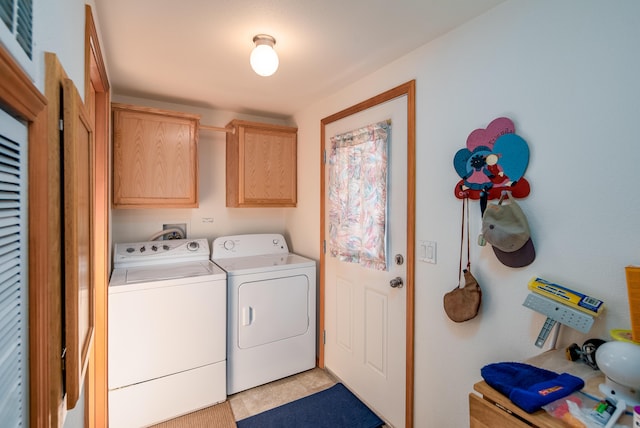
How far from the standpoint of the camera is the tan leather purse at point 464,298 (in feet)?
4.79

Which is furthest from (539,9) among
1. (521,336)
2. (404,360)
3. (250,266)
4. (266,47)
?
(250,266)

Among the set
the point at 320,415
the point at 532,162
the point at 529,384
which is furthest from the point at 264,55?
the point at 320,415

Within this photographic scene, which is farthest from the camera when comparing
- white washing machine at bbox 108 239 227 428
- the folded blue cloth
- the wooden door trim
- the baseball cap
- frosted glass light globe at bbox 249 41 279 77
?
white washing machine at bbox 108 239 227 428

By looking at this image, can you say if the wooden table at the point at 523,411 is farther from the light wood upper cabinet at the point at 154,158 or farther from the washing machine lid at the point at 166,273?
the light wood upper cabinet at the point at 154,158

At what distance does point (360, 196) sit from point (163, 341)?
1.68m

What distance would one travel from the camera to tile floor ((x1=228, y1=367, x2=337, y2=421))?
2270mm

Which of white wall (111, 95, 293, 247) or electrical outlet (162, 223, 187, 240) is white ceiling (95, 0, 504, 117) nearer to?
white wall (111, 95, 293, 247)

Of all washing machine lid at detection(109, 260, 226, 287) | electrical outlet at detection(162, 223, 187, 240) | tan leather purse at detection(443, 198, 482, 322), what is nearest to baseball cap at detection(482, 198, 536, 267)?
tan leather purse at detection(443, 198, 482, 322)

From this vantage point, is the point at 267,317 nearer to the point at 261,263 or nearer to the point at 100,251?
the point at 261,263

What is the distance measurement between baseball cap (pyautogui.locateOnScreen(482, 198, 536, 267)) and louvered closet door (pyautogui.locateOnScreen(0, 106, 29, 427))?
145 cm

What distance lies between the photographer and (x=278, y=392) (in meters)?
2.45

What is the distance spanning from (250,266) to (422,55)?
1924mm

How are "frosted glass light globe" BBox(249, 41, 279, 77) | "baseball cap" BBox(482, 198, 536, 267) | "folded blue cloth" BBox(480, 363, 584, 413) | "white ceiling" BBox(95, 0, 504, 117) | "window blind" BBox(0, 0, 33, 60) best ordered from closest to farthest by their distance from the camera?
"window blind" BBox(0, 0, 33, 60) < "folded blue cloth" BBox(480, 363, 584, 413) < "baseball cap" BBox(482, 198, 536, 267) < "white ceiling" BBox(95, 0, 504, 117) < "frosted glass light globe" BBox(249, 41, 279, 77)

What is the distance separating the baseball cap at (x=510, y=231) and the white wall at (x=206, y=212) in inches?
96.0
